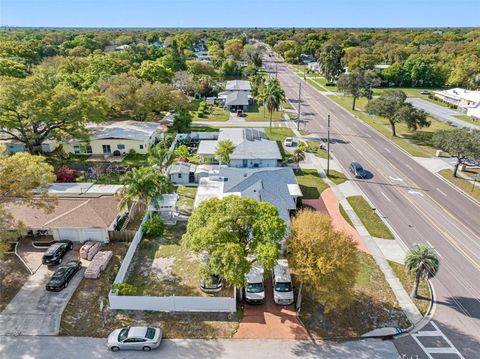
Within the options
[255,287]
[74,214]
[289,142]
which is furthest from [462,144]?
[74,214]

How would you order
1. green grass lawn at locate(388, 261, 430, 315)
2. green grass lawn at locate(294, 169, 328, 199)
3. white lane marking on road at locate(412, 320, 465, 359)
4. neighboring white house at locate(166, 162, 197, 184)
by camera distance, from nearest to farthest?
white lane marking on road at locate(412, 320, 465, 359), green grass lawn at locate(388, 261, 430, 315), green grass lawn at locate(294, 169, 328, 199), neighboring white house at locate(166, 162, 197, 184)

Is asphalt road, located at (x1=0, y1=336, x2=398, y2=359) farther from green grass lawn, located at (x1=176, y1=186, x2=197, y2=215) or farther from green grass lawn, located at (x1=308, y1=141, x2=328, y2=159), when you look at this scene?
green grass lawn, located at (x1=308, y1=141, x2=328, y2=159)

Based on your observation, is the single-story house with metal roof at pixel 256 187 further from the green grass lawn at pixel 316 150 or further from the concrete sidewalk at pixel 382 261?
the green grass lawn at pixel 316 150

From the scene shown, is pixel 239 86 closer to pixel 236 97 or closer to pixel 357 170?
pixel 236 97

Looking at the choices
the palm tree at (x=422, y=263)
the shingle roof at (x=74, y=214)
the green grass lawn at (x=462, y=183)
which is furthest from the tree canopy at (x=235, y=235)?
the green grass lawn at (x=462, y=183)

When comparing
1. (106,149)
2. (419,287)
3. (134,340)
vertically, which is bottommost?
(419,287)

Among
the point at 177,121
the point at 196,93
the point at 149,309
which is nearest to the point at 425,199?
the point at 149,309

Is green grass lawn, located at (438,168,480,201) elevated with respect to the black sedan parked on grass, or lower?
elevated

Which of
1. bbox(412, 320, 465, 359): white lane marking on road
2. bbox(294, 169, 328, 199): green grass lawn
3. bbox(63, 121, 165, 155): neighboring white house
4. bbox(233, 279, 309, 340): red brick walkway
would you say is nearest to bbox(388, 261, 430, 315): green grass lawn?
bbox(412, 320, 465, 359): white lane marking on road
